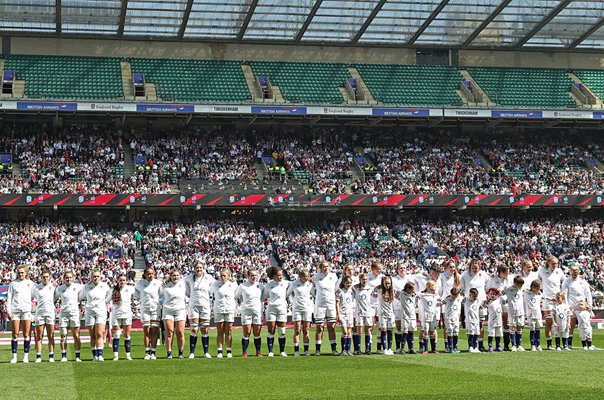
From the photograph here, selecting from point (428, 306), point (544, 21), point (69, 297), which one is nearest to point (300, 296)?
point (428, 306)

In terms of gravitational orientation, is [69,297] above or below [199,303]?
above

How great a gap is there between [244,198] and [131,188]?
223 inches

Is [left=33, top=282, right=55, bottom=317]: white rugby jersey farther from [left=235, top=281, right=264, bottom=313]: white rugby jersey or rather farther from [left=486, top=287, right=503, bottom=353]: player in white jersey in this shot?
[left=486, top=287, right=503, bottom=353]: player in white jersey

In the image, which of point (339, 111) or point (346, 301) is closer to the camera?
point (346, 301)

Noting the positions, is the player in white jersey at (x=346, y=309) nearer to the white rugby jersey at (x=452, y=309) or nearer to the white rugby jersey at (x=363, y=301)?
the white rugby jersey at (x=363, y=301)

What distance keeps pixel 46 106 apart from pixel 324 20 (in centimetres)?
1592

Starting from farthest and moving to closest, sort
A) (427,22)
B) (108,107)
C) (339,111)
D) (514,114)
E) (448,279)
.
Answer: (514,114) → (427,22) → (339,111) → (108,107) → (448,279)

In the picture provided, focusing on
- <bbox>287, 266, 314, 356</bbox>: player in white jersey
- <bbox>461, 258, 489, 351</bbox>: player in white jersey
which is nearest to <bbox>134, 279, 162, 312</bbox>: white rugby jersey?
<bbox>287, 266, 314, 356</bbox>: player in white jersey

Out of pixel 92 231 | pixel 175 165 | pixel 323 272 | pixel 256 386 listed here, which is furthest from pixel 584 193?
pixel 256 386

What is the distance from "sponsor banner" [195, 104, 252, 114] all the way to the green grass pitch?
31.0 meters

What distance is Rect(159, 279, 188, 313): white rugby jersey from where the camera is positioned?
58.0 feet

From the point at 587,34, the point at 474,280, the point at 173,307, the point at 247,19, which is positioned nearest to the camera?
the point at 173,307

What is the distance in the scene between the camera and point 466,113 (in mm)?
51562

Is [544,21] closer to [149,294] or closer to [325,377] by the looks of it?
[149,294]
